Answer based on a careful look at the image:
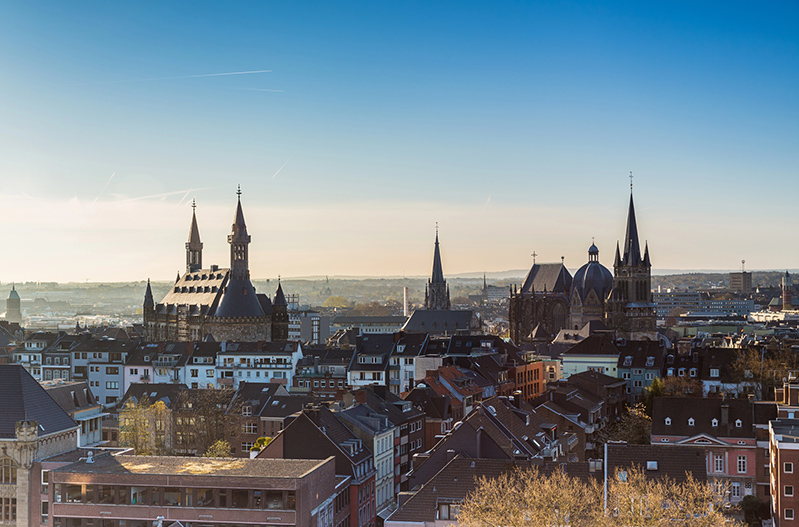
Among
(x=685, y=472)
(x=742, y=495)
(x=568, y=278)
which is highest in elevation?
(x=568, y=278)

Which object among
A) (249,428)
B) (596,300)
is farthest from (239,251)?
(249,428)

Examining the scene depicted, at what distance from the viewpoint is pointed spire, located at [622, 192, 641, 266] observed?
181 m

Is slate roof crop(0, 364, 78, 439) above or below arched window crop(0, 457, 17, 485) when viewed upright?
above

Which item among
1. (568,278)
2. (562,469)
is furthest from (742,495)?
(568,278)

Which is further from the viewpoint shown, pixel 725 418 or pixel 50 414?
pixel 725 418

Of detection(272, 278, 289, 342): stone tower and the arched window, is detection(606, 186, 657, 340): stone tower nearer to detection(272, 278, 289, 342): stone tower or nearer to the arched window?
detection(272, 278, 289, 342): stone tower

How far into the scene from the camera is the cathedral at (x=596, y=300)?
178000 millimetres

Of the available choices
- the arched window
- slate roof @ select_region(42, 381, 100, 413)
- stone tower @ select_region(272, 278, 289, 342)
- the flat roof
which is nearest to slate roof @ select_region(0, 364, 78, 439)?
the arched window

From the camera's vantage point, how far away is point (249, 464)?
63.0 m

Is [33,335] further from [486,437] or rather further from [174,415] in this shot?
[486,437]

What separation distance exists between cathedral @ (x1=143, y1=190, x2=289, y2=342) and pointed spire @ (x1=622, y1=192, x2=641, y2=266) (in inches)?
2447

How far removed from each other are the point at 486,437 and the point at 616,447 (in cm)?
1034

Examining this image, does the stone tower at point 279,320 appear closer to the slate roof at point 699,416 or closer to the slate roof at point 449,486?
the slate roof at point 699,416

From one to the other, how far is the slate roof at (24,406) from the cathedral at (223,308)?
89.2 m
